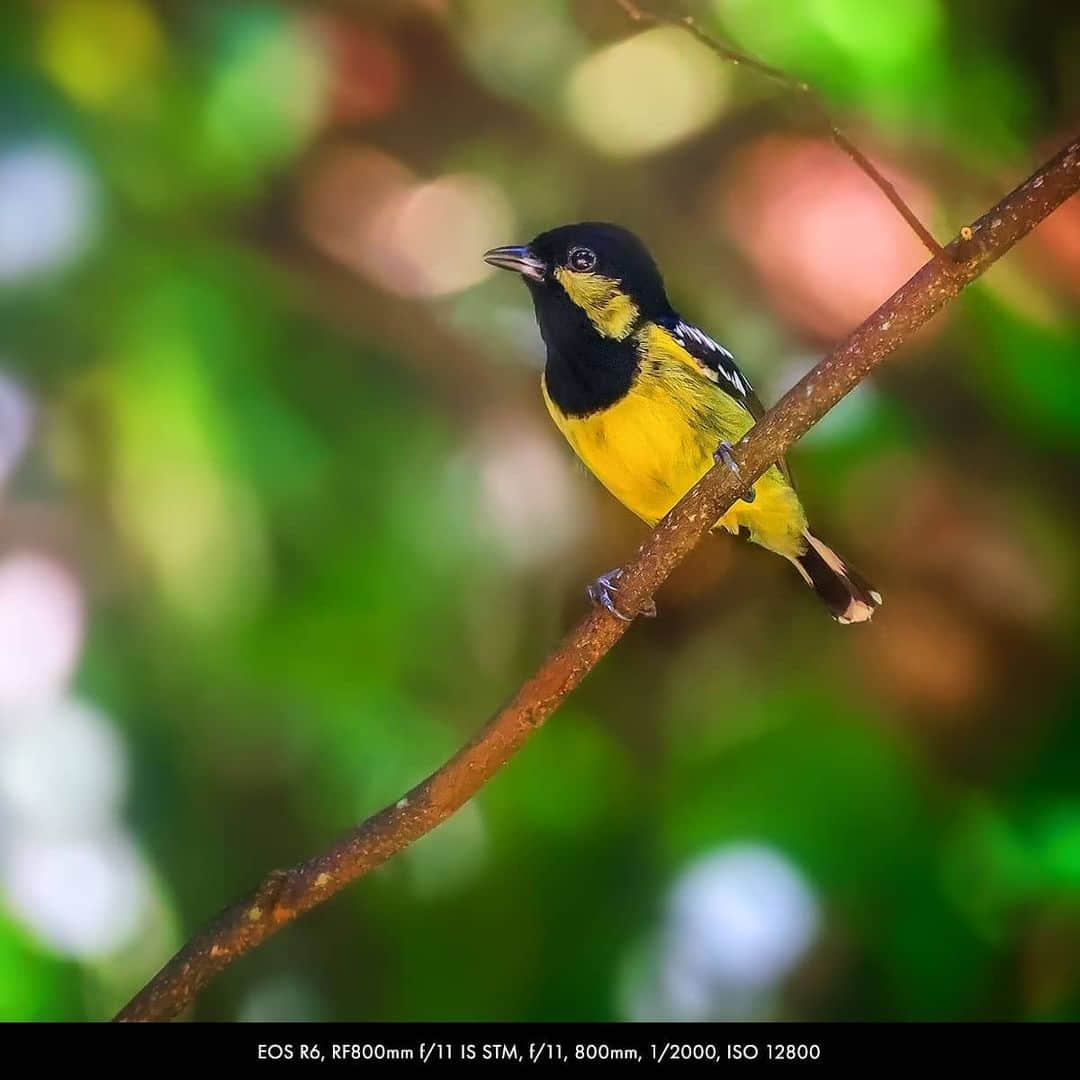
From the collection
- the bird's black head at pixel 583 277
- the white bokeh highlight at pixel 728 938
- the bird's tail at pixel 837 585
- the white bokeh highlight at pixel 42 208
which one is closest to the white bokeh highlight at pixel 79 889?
the white bokeh highlight at pixel 728 938

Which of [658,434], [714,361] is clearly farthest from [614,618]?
[714,361]

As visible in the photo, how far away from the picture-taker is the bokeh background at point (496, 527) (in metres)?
1.92

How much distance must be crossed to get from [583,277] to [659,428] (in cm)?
30

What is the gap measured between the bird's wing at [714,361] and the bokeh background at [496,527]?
181mm

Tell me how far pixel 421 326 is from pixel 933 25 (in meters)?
0.95

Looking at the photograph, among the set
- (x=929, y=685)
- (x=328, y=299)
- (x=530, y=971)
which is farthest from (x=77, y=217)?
(x=929, y=685)

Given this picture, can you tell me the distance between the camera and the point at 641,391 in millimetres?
1778

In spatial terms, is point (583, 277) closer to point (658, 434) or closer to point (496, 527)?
point (658, 434)

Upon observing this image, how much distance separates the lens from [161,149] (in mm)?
2025

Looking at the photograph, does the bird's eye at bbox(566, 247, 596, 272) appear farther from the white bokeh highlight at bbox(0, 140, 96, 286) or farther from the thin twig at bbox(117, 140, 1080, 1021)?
the white bokeh highlight at bbox(0, 140, 96, 286)

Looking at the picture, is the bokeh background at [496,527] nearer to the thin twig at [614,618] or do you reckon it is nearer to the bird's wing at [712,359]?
the bird's wing at [712,359]

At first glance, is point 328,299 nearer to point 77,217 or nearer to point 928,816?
point 77,217
